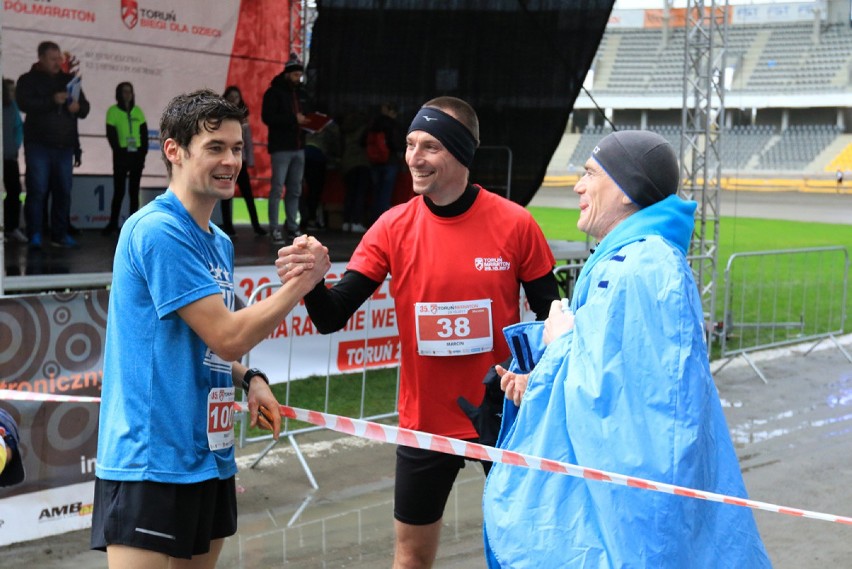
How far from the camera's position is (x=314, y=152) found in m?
14.8

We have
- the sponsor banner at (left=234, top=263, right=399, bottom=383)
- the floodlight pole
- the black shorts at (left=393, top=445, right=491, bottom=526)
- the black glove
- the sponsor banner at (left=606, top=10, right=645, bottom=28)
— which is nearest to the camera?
the black glove

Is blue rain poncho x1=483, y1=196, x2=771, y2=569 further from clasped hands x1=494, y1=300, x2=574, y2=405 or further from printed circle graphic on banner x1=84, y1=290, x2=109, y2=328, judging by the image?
printed circle graphic on banner x1=84, y1=290, x2=109, y2=328

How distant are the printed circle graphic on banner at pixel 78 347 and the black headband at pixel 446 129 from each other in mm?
2638

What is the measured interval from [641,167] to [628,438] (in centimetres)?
75

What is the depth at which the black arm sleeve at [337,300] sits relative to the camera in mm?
3693

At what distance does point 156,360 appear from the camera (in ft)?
9.00

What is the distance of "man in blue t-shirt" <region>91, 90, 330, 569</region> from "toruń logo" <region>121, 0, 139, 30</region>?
1067cm

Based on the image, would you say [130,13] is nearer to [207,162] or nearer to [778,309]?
[778,309]

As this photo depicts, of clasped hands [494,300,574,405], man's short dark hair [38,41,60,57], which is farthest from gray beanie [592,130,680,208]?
man's short dark hair [38,41,60,57]

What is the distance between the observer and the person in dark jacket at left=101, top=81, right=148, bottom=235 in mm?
12234

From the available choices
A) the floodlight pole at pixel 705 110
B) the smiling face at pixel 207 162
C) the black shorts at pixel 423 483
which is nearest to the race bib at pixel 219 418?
the smiling face at pixel 207 162

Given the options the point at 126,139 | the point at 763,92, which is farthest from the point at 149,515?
the point at 763,92

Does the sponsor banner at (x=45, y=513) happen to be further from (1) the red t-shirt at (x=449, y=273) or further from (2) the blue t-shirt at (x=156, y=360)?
(2) the blue t-shirt at (x=156, y=360)

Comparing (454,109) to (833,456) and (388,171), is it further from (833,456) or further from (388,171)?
(388,171)
